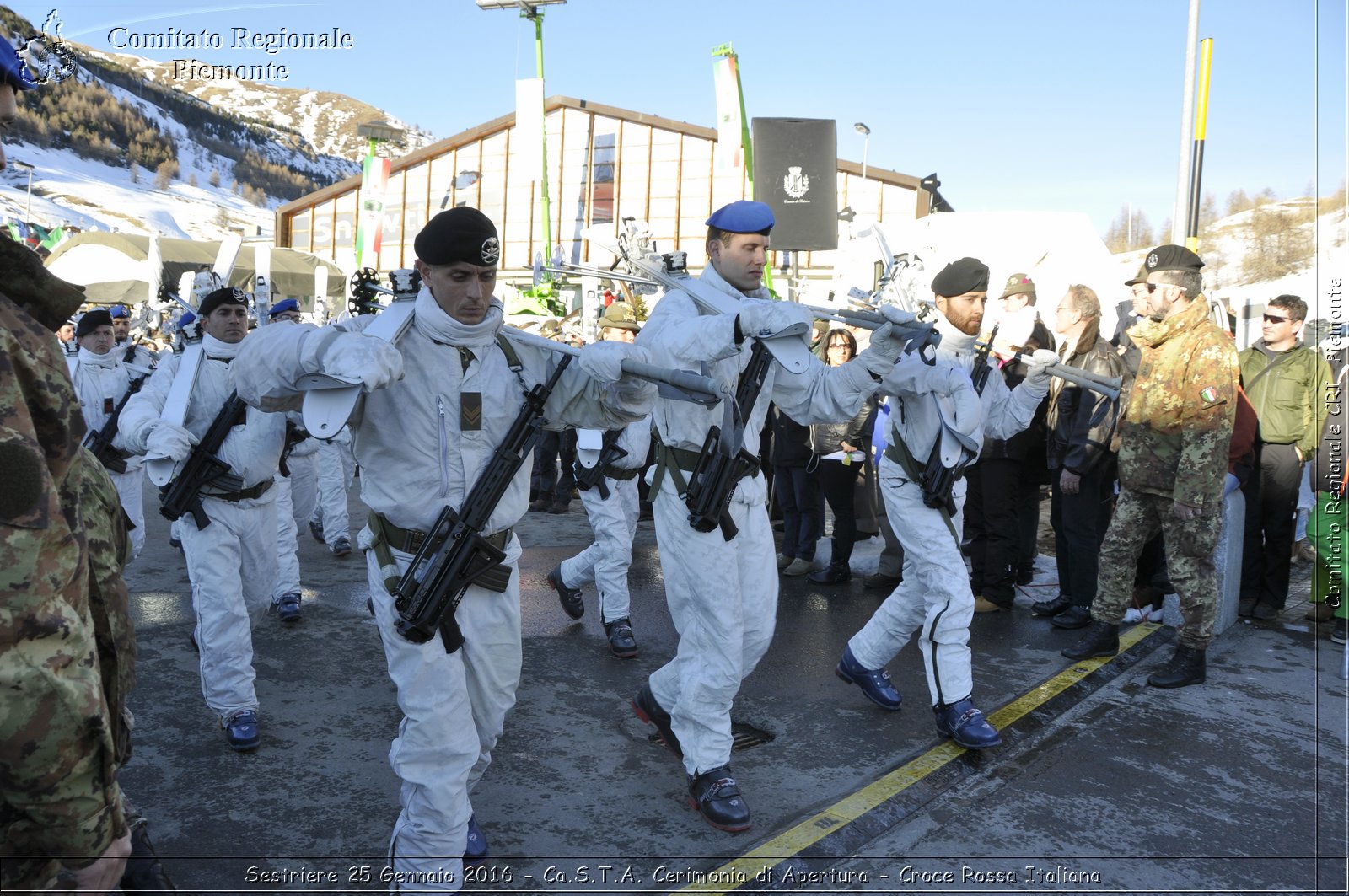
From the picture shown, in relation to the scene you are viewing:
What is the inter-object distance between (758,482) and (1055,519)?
12.0ft

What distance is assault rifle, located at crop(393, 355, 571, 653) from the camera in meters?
2.96

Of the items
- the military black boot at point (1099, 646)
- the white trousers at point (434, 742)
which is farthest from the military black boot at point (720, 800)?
the military black boot at point (1099, 646)

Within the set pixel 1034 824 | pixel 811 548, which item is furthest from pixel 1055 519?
pixel 1034 824

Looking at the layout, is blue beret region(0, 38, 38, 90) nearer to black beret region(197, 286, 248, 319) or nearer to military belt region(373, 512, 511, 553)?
military belt region(373, 512, 511, 553)

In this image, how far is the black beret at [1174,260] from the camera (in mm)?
5379

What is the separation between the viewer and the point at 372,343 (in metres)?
2.77

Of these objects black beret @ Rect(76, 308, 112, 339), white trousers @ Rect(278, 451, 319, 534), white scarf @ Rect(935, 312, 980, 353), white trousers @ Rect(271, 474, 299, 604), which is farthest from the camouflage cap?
black beret @ Rect(76, 308, 112, 339)

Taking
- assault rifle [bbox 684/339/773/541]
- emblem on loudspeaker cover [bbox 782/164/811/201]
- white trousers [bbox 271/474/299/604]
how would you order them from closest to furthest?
assault rifle [bbox 684/339/773/541] → white trousers [bbox 271/474/299/604] → emblem on loudspeaker cover [bbox 782/164/811/201]

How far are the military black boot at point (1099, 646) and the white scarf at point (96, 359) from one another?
8318mm

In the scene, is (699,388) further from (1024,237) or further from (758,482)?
(1024,237)

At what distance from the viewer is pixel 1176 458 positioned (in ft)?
17.5

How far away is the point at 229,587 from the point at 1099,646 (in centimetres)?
484

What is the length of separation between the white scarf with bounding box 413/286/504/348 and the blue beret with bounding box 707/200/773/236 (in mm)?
1333

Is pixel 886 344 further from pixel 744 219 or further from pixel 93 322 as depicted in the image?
pixel 93 322
